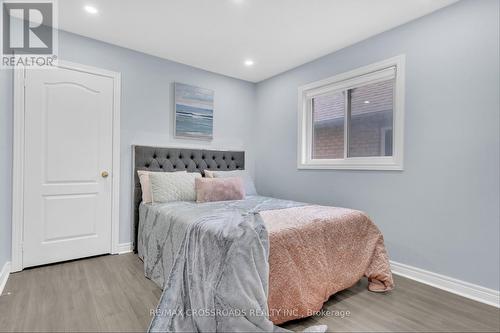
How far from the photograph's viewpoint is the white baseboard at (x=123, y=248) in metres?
2.94

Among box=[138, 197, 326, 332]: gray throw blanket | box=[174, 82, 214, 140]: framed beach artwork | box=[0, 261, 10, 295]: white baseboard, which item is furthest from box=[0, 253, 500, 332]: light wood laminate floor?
box=[174, 82, 214, 140]: framed beach artwork

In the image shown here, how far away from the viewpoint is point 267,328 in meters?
1.38

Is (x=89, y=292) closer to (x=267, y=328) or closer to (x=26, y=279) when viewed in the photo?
(x=26, y=279)

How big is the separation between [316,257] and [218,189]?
138 centimetres

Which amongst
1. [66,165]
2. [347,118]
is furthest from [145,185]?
[347,118]

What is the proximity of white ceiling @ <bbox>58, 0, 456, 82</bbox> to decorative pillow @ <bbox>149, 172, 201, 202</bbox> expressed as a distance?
1.53m

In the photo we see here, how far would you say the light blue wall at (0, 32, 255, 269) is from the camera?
2344 millimetres

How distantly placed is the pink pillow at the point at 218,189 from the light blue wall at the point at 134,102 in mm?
906

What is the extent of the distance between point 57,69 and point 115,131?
31.8 inches

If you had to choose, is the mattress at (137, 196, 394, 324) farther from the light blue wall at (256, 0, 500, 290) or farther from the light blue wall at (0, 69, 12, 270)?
the light blue wall at (0, 69, 12, 270)

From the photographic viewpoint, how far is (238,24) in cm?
252

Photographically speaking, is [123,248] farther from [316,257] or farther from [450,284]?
[450,284]

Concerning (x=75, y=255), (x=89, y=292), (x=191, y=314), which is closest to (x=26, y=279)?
(x=75, y=255)

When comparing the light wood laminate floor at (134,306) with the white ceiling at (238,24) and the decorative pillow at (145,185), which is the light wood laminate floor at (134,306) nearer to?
the decorative pillow at (145,185)
